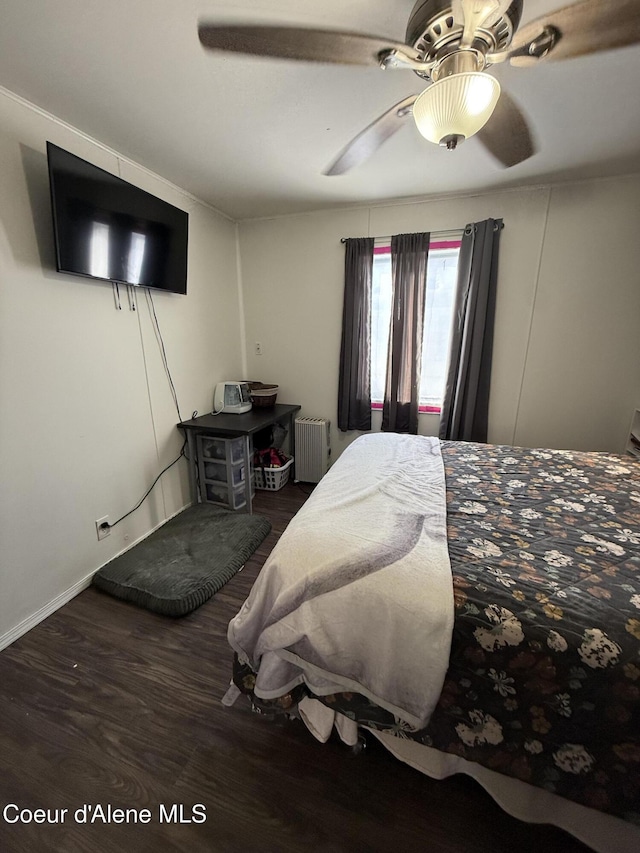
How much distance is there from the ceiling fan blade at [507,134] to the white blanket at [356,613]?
1578mm

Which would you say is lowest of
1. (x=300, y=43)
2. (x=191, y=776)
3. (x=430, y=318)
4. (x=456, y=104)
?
(x=191, y=776)

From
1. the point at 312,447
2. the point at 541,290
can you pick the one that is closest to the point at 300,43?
the point at 541,290

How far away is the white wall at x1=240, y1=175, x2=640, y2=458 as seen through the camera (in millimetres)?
2322

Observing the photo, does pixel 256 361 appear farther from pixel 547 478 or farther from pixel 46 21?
pixel 547 478

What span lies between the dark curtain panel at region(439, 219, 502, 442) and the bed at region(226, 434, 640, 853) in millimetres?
1477

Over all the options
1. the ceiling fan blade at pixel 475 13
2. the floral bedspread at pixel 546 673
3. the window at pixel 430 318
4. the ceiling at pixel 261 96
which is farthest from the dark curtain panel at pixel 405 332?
the floral bedspread at pixel 546 673

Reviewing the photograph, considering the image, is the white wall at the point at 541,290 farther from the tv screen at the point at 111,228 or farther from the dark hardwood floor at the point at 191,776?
the dark hardwood floor at the point at 191,776

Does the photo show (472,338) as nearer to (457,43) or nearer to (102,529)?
(457,43)

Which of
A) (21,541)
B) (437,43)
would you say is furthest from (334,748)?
(437,43)

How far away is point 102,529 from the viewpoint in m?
2.01

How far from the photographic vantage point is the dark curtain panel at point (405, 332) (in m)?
2.64

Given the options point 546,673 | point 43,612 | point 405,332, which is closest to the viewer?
point 546,673

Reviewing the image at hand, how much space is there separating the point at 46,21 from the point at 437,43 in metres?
1.28

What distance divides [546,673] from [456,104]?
1.61 m
